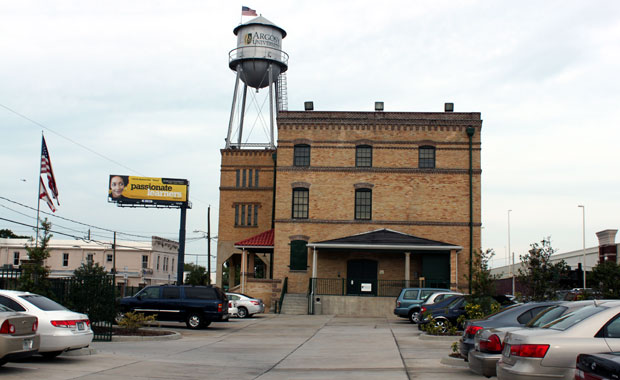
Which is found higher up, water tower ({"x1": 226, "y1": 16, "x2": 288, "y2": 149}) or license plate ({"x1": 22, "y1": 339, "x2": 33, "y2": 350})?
water tower ({"x1": 226, "y1": 16, "x2": 288, "y2": 149})

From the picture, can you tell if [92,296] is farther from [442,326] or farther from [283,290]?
[283,290]

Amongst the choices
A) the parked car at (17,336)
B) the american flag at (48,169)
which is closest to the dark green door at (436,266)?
the american flag at (48,169)

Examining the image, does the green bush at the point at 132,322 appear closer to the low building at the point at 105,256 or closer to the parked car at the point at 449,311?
the parked car at the point at 449,311

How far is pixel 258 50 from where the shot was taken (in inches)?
1885

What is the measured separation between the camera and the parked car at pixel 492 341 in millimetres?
10734

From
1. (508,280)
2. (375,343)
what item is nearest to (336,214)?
(375,343)

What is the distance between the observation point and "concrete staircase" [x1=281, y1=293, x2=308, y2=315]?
37.0 metres

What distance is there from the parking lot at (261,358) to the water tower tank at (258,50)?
90.2 feet

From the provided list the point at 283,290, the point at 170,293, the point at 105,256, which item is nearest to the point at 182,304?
the point at 170,293

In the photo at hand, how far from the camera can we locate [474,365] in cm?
1147

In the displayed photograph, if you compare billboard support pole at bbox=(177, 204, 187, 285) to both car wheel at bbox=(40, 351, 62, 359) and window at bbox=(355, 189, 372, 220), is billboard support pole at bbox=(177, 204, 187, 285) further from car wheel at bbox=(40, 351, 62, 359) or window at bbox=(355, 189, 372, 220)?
car wheel at bbox=(40, 351, 62, 359)

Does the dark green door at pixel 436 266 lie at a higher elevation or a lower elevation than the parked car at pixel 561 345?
higher

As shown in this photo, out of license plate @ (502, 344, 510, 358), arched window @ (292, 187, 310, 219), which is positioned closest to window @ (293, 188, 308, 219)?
arched window @ (292, 187, 310, 219)

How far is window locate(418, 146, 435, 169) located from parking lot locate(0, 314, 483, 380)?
54.9 feet
